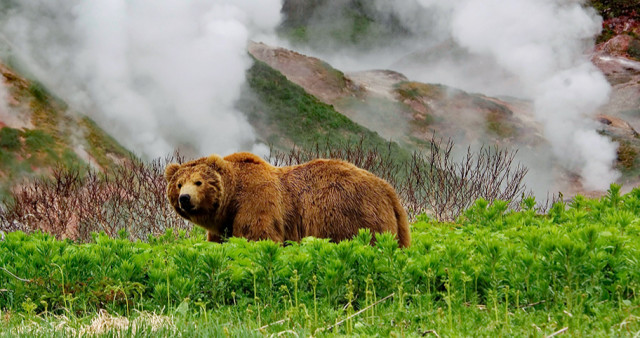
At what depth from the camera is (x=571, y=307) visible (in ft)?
12.4

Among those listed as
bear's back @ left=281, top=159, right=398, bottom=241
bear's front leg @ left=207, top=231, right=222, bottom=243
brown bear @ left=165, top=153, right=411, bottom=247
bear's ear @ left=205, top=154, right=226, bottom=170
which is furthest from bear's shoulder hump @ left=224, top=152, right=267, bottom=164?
bear's front leg @ left=207, top=231, right=222, bottom=243

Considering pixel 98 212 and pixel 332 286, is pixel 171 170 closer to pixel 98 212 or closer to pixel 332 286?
pixel 332 286

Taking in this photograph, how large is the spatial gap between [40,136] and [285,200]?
1084 inches

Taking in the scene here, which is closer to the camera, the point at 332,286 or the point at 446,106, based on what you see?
the point at 332,286

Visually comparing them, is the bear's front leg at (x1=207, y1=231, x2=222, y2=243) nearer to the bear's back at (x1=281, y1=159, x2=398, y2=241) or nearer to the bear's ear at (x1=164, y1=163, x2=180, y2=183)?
the bear's ear at (x1=164, y1=163, x2=180, y2=183)

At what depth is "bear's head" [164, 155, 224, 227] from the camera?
21.2 ft

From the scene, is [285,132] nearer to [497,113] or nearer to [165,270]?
[497,113]

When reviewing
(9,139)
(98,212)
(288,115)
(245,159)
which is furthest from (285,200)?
(288,115)

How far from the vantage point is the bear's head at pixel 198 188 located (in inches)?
255

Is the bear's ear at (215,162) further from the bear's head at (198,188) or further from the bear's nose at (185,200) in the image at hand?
the bear's nose at (185,200)

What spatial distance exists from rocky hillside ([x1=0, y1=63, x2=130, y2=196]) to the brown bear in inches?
870

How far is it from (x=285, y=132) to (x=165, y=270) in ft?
158

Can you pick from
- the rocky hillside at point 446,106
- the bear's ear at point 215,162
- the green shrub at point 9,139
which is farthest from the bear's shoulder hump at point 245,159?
the rocky hillside at point 446,106

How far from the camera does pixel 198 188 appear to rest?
6523 millimetres
